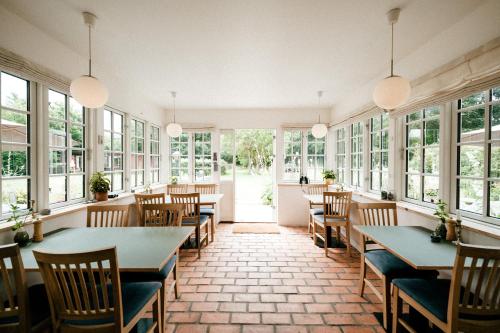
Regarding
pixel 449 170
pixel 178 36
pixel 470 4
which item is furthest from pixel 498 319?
pixel 178 36

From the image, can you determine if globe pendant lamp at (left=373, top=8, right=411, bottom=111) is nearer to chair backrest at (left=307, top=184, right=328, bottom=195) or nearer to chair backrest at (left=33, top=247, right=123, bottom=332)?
chair backrest at (left=33, top=247, right=123, bottom=332)

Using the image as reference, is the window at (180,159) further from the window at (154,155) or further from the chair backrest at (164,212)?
the chair backrest at (164,212)

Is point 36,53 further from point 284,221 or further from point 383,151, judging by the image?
point 284,221

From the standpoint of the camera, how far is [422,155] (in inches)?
110

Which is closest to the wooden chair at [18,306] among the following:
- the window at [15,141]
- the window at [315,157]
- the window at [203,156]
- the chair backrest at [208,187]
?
the window at [15,141]

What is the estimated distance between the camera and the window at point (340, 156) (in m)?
4.90

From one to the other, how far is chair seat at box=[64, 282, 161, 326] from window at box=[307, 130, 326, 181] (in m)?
4.35

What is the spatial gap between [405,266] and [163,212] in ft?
7.69

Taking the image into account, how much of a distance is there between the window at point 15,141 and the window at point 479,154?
4096 mm

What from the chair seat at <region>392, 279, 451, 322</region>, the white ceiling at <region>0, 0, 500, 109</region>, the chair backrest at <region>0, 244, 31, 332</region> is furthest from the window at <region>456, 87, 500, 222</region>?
the chair backrest at <region>0, 244, 31, 332</region>

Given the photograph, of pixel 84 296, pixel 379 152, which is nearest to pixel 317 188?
pixel 379 152

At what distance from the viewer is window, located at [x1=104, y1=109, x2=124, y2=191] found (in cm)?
350

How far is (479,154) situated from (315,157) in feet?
11.2

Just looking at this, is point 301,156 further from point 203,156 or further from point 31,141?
point 31,141
